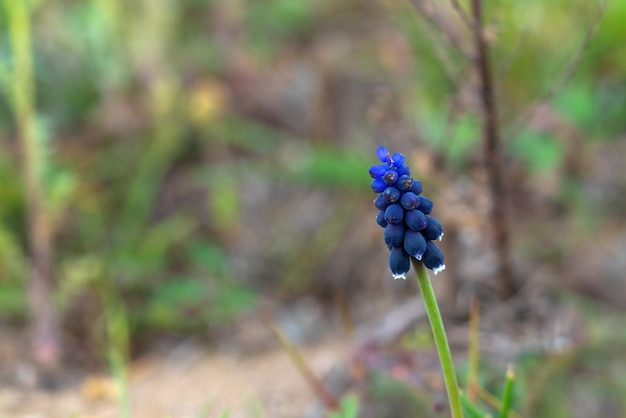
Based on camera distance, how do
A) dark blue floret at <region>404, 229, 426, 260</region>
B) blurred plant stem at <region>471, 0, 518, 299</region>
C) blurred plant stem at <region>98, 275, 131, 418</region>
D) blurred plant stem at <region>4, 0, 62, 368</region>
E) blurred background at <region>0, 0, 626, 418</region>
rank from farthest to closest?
blurred plant stem at <region>98, 275, 131, 418</region>, blurred plant stem at <region>4, 0, 62, 368</region>, blurred background at <region>0, 0, 626, 418</region>, blurred plant stem at <region>471, 0, 518, 299</region>, dark blue floret at <region>404, 229, 426, 260</region>

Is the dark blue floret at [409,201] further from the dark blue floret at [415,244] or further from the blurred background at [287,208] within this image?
the blurred background at [287,208]

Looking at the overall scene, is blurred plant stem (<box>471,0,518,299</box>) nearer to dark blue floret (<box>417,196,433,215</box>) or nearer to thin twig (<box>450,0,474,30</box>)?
thin twig (<box>450,0,474,30</box>)

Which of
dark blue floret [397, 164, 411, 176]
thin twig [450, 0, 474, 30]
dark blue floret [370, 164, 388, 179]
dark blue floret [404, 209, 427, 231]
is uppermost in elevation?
thin twig [450, 0, 474, 30]

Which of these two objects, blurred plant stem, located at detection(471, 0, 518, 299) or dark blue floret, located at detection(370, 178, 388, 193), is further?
blurred plant stem, located at detection(471, 0, 518, 299)

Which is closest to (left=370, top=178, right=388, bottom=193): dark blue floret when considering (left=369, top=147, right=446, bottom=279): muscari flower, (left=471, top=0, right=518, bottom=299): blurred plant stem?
(left=369, top=147, right=446, bottom=279): muscari flower

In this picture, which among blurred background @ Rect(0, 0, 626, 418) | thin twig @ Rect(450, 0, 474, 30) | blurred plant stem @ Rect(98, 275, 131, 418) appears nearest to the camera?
thin twig @ Rect(450, 0, 474, 30)

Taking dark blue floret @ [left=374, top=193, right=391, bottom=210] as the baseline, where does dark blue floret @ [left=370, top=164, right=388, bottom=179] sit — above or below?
above

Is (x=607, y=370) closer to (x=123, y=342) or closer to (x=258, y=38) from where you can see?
(x=123, y=342)
